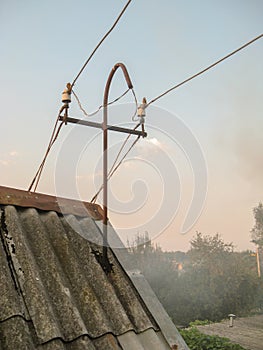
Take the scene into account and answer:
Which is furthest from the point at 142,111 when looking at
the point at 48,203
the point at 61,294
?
the point at 61,294

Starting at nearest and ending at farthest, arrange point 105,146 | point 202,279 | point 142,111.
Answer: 1. point 105,146
2. point 142,111
3. point 202,279

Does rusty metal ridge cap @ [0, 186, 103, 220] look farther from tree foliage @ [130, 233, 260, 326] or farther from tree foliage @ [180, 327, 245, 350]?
tree foliage @ [130, 233, 260, 326]

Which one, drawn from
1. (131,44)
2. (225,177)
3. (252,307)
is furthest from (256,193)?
(131,44)

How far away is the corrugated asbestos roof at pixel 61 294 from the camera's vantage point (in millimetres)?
827

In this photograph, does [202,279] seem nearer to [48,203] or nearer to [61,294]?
[48,203]

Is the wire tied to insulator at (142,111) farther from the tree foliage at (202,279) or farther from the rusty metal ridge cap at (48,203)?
the tree foliage at (202,279)

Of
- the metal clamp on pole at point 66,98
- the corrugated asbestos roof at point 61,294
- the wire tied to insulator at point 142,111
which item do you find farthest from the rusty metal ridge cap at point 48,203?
the wire tied to insulator at point 142,111

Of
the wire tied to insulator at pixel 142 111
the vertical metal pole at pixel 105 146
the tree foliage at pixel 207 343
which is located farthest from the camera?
the tree foliage at pixel 207 343

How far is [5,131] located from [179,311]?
603 centimetres

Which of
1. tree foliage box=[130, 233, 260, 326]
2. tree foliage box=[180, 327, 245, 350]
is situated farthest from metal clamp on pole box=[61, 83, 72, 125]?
tree foliage box=[130, 233, 260, 326]

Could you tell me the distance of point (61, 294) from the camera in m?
0.95

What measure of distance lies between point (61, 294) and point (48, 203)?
18.3 inches

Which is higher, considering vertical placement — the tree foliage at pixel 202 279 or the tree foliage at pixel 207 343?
the tree foliage at pixel 202 279

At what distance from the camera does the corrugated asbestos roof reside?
827 millimetres
